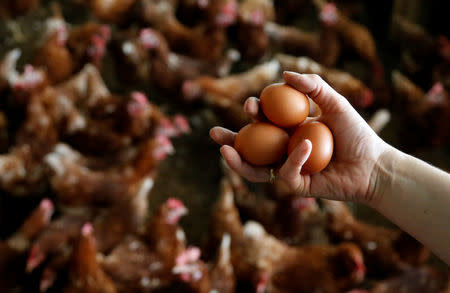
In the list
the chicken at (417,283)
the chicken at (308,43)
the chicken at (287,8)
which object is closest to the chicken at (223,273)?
the chicken at (417,283)

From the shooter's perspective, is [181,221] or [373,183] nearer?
[373,183]

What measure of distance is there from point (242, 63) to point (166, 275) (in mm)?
1547

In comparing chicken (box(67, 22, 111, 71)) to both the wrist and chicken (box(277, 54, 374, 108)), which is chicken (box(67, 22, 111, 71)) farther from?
the wrist

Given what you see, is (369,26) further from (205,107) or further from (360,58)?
(205,107)

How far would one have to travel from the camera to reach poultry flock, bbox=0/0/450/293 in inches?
61.2

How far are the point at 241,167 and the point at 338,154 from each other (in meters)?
0.22

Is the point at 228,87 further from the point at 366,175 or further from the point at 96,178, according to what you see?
the point at 366,175

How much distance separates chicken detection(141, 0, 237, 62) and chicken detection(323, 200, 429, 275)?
48.5 inches

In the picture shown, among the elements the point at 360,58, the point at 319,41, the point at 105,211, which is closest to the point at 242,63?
the point at 319,41

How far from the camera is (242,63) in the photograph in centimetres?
270

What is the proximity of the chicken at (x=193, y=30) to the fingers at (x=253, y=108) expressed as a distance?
1.64m

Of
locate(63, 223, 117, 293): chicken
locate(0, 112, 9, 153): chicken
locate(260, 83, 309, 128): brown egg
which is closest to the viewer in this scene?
locate(260, 83, 309, 128): brown egg

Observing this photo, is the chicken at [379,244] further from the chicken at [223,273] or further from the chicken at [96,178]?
the chicken at [96,178]

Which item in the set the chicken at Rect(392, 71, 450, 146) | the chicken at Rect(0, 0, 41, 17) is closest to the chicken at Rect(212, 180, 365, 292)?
the chicken at Rect(392, 71, 450, 146)
